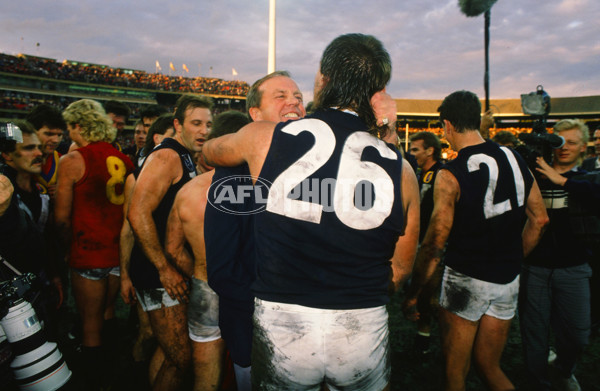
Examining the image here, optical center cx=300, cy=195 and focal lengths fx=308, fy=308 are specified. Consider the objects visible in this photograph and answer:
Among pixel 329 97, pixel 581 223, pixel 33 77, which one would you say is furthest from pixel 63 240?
pixel 33 77

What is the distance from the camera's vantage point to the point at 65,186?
288cm

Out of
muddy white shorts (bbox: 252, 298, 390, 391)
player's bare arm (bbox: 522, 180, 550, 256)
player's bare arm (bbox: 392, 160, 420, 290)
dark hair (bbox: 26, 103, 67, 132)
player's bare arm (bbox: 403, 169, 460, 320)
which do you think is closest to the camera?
muddy white shorts (bbox: 252, 298, 390, 391)

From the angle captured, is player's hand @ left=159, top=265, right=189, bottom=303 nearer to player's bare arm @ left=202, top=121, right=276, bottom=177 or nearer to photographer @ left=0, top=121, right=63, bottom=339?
photographer @ left=0, top=121, right=63, bottom=339

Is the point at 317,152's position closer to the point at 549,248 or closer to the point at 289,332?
the point at 289,332

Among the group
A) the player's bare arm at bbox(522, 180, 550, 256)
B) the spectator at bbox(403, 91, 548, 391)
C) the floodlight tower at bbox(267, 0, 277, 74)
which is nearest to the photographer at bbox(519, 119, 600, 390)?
the player's bare arm at bbox(522, 180, 550, 256)

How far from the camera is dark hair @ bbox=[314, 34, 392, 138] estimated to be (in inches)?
57.4

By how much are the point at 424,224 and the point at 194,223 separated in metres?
3.34

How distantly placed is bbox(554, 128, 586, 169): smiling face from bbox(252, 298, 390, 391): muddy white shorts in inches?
110

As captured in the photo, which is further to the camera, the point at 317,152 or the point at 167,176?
the point at 167,176

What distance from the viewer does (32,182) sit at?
2795 mm

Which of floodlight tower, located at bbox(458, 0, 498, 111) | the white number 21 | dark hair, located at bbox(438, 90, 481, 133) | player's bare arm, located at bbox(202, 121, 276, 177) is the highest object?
floodlight tower, located at bbox(458, 0, 498, 111)

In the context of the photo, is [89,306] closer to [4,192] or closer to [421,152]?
[4,192]

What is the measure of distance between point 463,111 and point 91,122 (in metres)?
3.54

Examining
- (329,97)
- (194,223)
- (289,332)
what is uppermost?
(329,97)
